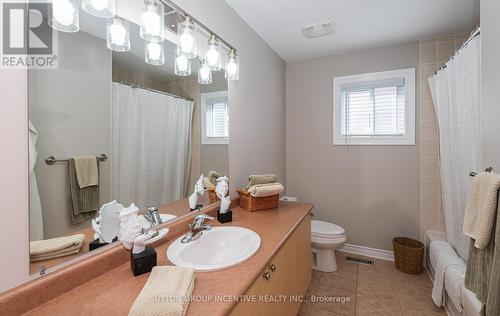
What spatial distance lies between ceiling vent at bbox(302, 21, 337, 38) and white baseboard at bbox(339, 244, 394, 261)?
2.32 meters

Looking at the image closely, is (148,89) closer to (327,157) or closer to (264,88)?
(264,88)

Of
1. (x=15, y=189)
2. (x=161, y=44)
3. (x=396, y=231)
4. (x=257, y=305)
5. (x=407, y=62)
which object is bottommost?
(x=396, y=231)

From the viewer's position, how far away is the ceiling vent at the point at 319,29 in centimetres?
207

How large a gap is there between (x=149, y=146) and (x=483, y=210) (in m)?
1.54

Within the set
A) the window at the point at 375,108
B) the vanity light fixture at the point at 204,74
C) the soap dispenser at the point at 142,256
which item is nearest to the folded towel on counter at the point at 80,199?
the soap dispenser at the point at 142,256

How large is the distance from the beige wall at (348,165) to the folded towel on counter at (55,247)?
2.42 meters

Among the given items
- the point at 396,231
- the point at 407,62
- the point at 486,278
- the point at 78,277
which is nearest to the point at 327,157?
the point at 396,231

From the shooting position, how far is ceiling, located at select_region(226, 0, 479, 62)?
5.85ft

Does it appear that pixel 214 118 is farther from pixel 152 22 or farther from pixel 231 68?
pixel 152 22

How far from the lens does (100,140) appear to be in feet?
3.19

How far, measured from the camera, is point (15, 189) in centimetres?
70

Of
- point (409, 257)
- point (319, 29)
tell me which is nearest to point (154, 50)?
point (319, 29)

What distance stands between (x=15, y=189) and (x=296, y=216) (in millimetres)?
1420

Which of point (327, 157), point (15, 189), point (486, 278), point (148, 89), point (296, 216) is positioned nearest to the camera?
point (15, 189)
